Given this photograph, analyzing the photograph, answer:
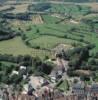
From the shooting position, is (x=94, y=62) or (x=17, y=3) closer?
(x=94, y=62)

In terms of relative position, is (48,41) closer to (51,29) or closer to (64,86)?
(51,29)

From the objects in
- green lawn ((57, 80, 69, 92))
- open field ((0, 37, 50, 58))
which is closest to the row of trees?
open field ((0, 37, 50, 58))

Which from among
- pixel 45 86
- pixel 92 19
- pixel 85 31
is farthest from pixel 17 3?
pixel 45 86

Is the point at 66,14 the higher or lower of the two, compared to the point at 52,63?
lower

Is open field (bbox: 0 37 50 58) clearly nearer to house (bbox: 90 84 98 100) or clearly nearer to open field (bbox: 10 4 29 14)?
house (bbox: 90 84 98 100)

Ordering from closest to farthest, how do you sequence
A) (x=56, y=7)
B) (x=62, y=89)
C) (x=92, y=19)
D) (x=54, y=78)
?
(x=62, y=89)
(x=54, y=78)
(x=92, y=19)
(x=56, y=7)

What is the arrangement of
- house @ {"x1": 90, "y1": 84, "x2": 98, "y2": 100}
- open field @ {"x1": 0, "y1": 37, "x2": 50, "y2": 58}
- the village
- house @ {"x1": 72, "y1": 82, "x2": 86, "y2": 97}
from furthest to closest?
open field @ {"x1": 0, "y1": 37, "x2": 50, "y2": 58}
house @ {"x1": 72, "y1": 82, "x2": 86, "y2": 97}
house @ {"x1": 90, "y1": 84, "x2": 98, "y2": 100}
the village

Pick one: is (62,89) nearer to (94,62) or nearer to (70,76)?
(70,76)

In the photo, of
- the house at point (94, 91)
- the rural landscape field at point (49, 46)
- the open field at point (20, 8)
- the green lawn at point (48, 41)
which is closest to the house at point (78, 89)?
the rural landscape field at point (49, 46)
